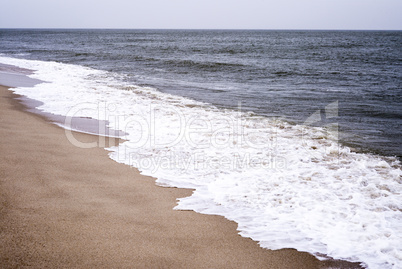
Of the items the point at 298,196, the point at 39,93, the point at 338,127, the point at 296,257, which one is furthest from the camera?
the point at 39,93

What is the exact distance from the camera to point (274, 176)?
491 cm

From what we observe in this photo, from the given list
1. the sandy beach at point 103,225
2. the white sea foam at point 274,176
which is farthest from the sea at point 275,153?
the sandy beach at point 103,225

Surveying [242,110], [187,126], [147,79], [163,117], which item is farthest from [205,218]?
[147,79]

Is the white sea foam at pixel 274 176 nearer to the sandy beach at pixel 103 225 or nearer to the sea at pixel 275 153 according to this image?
the sea at pixel 275 153

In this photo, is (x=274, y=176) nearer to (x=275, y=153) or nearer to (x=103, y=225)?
(x=275, y=153)

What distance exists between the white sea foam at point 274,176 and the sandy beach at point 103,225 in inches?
10.8

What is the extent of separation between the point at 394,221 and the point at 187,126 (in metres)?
5.01

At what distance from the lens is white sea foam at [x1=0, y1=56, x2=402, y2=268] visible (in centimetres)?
342

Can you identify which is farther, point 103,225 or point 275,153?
point 275,153

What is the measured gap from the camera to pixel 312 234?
345 centimetres

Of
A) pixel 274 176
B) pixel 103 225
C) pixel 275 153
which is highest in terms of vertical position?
pixel 275 153

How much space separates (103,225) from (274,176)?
2718 mm

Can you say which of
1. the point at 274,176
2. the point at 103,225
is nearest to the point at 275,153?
the point at 274,176

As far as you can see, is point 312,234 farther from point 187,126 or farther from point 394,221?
point 187,126
